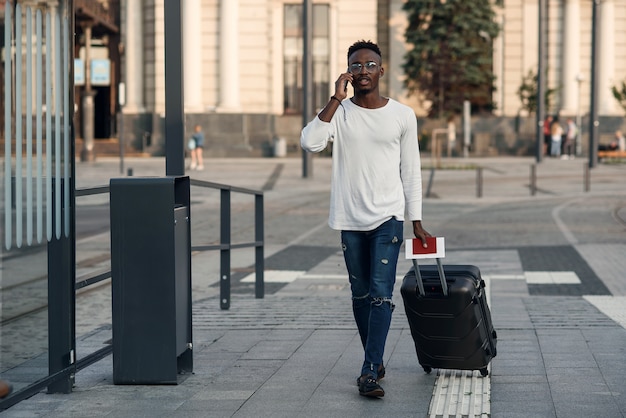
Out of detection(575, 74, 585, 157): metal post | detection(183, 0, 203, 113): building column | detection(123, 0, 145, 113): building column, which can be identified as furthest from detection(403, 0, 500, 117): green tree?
detection(123, 0, 145, 113): building column

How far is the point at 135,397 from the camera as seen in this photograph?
21.7ft

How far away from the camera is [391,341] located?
→ 28.0 feet

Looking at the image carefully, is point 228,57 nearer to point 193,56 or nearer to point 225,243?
point 193,56

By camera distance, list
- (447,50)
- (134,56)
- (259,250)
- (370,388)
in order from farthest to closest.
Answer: (134,56), (447,50), (259,250), (370,388)

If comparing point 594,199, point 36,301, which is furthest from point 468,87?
point 36,301

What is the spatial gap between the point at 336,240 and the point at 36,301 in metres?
7.35

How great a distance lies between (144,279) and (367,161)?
1.38m

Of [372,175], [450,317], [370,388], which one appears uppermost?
[372,175]

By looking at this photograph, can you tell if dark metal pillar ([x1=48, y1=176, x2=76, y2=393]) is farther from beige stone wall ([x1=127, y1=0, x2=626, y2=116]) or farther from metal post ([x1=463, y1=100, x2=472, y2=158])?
beige stone wall ([x1=127, y1=0, x2=626, y2=116])

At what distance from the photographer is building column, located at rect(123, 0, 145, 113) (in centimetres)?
5203

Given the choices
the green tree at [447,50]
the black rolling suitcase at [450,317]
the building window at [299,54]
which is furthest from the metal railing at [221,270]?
the building window at [299,54]

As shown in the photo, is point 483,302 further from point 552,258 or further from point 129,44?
point 129,44

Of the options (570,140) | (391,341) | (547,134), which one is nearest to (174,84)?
(391,341)

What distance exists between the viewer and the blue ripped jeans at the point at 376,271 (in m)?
6.77
